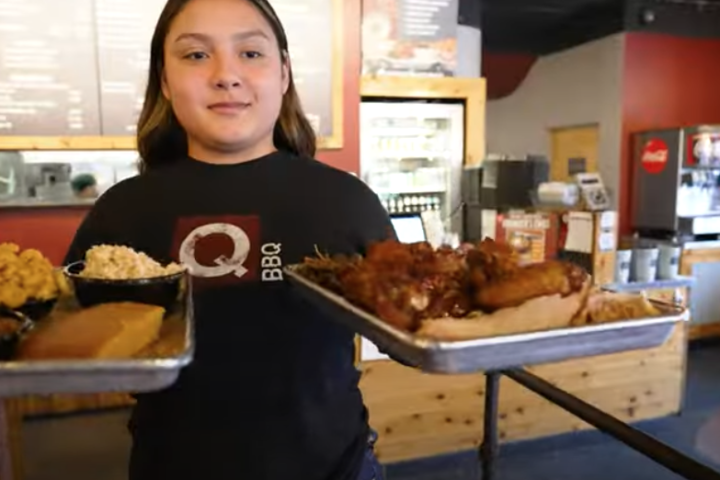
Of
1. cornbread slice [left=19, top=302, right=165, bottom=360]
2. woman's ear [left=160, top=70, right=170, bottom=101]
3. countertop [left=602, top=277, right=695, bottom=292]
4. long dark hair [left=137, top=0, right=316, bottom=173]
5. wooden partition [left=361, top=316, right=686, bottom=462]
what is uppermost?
woman's ear [left=160, top=70, right=170, bottom=101]

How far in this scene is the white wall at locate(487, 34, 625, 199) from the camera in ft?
21.8

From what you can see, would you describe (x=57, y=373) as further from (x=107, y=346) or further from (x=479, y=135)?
(x=479, y=135)

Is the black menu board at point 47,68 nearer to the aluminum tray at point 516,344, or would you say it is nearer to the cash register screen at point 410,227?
the cash register screen at point 410,227

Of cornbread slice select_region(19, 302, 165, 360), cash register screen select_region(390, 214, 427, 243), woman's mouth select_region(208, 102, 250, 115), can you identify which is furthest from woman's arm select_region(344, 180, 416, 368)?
cash register screen select_region(390, 214, 427, 243)

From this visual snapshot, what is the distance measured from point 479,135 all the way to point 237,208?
12.2 ft

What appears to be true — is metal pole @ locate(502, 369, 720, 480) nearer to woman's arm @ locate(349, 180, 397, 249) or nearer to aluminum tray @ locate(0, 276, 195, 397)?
woman's arm @ locate(349, 180, 397, 249)

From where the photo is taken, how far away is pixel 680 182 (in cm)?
575

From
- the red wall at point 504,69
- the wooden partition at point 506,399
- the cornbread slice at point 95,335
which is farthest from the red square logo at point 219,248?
the red wall at point 504,69

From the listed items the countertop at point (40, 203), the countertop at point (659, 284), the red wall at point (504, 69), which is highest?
the red wall at point (504, 69)

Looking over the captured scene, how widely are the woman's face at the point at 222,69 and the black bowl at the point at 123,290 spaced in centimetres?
32

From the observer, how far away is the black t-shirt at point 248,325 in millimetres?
1054

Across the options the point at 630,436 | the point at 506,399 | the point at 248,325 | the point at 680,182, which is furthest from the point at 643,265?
the point at 248,325

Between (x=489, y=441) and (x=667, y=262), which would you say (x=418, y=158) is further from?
(x=489, y=441)

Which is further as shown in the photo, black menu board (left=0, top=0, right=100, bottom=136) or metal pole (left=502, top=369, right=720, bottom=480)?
black menu board (left=0, top=0, right=100, bottom=136)
